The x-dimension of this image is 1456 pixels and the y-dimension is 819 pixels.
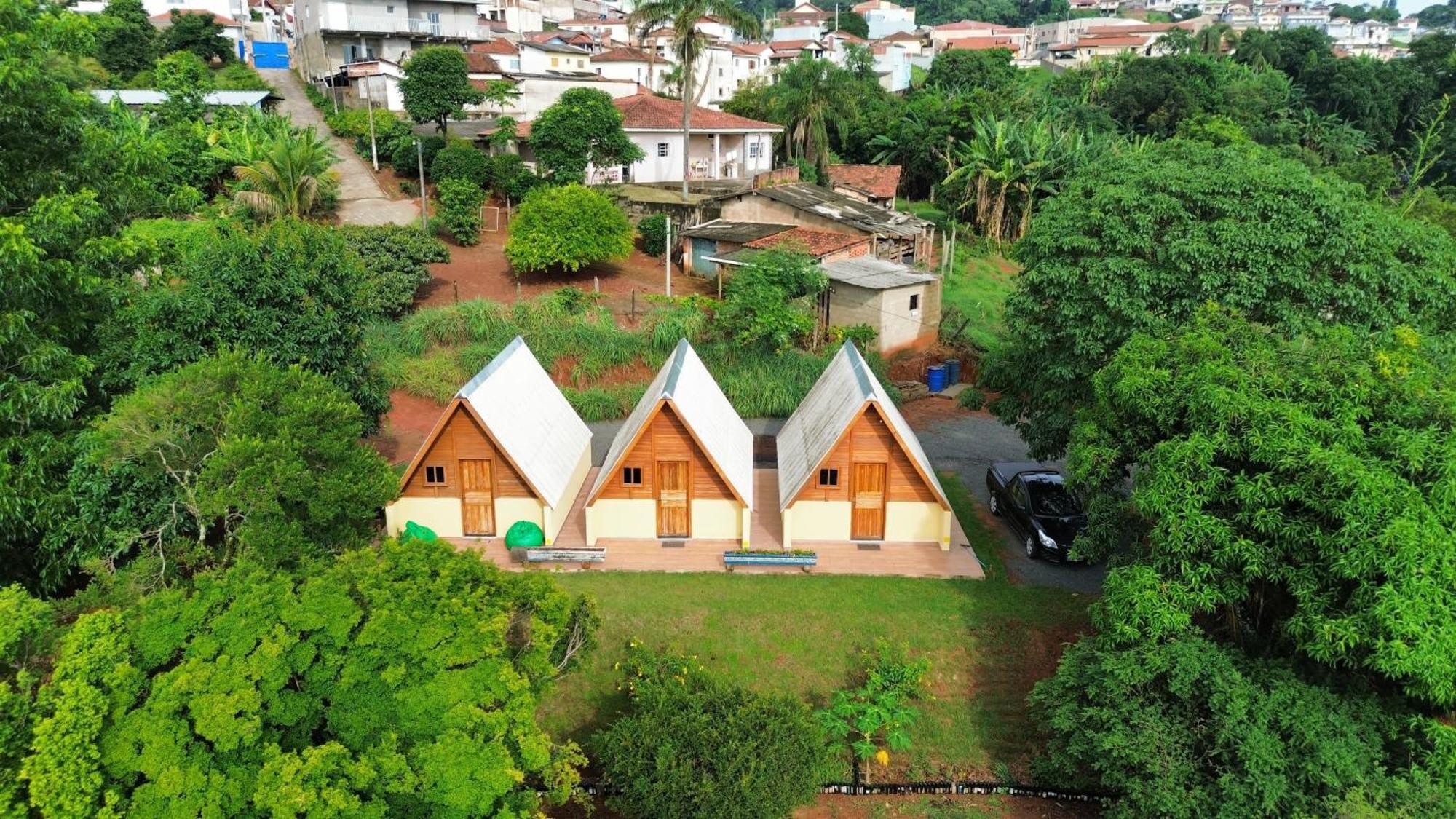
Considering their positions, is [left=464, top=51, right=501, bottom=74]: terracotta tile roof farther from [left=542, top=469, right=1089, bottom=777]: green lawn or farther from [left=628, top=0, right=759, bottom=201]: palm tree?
[left=542, top=469, right=1089, bottom=777]: green lawn

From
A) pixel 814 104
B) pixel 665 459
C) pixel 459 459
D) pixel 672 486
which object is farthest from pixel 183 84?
pixel 672 486

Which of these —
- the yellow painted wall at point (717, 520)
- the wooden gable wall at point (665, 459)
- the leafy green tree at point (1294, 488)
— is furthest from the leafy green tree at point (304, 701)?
the leafy green tree at point (1294, 488)

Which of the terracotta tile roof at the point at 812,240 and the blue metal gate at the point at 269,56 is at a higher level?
the blue metal gate at the point at 269,56

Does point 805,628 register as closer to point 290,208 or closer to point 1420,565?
point 1420,565

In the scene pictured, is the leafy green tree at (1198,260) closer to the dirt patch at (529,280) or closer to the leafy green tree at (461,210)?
the dirt patch at (529,280)

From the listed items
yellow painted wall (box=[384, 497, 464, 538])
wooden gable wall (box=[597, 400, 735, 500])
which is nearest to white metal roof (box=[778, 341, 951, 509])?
wooden gable wall (box=[597, 400, 735, 500])

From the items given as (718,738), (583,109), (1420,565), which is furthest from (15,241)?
(583,109)
